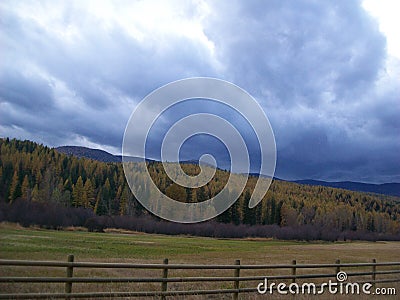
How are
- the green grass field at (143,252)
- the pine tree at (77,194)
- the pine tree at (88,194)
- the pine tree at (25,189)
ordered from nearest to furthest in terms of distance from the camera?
1. the green grass field at (143,252)
2. the pine tree at (25,189)
3. the pine tree at (77,194)
4. the pine tree at (88,194)

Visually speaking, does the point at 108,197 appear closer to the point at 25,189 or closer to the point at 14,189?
the point at 25,189

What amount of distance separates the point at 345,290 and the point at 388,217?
138 m

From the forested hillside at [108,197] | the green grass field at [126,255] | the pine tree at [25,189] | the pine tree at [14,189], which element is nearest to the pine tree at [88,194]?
the forested hillside at [108,197]

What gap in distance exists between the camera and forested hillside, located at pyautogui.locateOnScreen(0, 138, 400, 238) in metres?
88.8

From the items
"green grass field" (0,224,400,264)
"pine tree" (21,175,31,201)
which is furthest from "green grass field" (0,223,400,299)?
"pine tree" (21,175,31,201)

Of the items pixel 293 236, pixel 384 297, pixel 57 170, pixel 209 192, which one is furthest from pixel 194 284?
pixel 57 170

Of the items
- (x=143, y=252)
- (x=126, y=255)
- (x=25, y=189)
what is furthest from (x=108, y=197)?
(x=126, y=255)

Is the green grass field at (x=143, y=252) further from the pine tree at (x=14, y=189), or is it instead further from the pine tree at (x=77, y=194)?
the pine tree at (x=77, y=194)

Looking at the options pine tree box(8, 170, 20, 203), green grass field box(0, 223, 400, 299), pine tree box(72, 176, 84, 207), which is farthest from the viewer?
pine tree box(72, 176, 84, 207)

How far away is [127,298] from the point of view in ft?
36.5

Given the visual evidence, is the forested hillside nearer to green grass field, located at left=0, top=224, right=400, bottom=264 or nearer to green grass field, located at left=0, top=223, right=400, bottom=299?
green grass field, located at left=0, top=224, right=400, bottom=264

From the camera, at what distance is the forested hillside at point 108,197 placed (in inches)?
3494

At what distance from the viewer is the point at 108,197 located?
3996 inches

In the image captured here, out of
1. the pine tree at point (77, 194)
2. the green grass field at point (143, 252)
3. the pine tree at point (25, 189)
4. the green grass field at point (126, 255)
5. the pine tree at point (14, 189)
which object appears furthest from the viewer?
the pine tree at point (77, 194)
